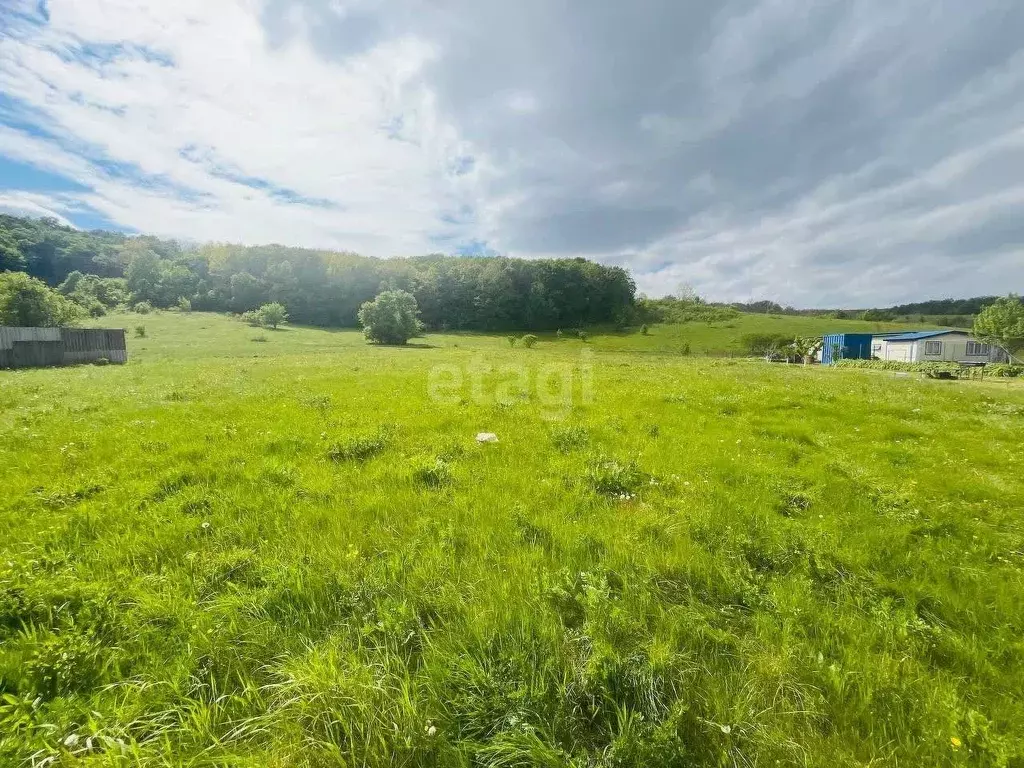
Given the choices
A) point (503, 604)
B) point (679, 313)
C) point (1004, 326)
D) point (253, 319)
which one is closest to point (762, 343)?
point (1004, 326)

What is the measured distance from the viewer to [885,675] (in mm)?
3047

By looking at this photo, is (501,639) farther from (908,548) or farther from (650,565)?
(908,548)

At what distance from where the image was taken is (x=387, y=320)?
6725 centimetres

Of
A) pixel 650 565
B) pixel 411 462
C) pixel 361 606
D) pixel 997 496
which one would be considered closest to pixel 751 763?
pixel 650 565

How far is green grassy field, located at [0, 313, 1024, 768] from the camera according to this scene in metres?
2.59

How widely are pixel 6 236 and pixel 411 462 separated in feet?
548

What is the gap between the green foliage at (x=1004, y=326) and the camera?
192ft

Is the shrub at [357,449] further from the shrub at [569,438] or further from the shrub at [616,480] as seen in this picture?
the shrub at [616,480]

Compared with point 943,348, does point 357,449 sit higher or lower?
lower

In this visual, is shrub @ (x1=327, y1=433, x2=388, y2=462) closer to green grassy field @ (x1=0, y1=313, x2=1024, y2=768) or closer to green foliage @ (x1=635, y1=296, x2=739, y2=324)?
green grassy field @ (x1=0, y1=313, x2=1024, y2=768)

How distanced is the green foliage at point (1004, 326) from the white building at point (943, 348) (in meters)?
1.49

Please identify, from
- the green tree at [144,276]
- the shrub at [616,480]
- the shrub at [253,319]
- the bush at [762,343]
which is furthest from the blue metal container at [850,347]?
the green tree at [144,276]

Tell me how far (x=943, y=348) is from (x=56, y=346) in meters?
105

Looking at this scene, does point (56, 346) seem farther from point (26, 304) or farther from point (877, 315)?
point (877, 315)
